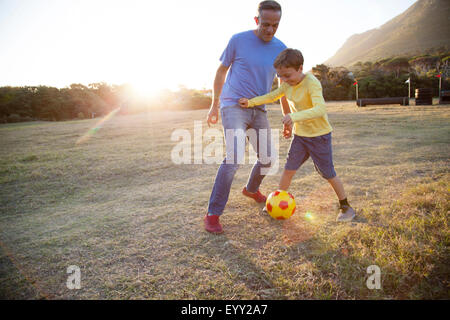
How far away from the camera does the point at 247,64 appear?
9.23 feet

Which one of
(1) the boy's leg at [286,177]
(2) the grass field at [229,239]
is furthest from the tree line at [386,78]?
(1) the boy's leg at [286,177]

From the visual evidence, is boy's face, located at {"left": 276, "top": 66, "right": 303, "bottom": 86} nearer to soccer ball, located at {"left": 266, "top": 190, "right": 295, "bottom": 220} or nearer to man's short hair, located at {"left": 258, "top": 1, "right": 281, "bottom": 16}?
man's short hair, located at {"left": 258, "top": 1, "right": 281, "bottom": 16}

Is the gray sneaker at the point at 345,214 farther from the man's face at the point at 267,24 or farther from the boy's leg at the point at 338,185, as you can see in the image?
the man's face at the point at 267,24

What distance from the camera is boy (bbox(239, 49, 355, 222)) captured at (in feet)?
8.33

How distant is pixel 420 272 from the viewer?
1.93m

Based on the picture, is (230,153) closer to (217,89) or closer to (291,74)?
(217,89)

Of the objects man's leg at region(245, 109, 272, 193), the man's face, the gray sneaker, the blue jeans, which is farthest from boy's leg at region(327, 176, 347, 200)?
the man's face

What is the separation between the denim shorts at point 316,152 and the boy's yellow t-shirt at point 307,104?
2.8 inches

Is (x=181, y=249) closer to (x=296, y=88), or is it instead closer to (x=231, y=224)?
(x=231, y=224)

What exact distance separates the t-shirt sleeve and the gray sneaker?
2171 mm

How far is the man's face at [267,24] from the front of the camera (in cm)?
265

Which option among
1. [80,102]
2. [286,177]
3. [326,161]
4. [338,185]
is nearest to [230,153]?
[286,177]

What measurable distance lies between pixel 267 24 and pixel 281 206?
2017mm

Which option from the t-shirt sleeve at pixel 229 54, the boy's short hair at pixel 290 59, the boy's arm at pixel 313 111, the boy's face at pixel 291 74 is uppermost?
the t-shirt sleeve at pixel 229 54
